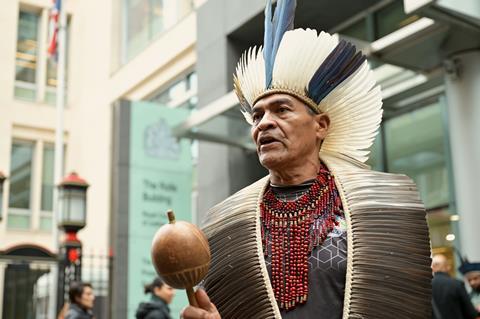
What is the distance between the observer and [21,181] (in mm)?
22141

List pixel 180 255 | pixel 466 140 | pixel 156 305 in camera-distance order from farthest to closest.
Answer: pixel 466 140
pixel 156 305
pixel 180 255

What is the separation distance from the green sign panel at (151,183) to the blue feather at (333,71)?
9.85 metres

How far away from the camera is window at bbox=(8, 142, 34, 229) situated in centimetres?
2177

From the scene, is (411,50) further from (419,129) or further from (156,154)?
(156,154)

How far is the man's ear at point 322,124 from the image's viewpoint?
2.52m

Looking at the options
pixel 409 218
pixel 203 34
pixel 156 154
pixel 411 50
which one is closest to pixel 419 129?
pixel 411 50

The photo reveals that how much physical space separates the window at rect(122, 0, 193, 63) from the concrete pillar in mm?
7755

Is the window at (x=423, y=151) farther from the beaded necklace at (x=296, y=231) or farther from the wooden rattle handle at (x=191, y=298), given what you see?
the wooden rattle handle at (x=191, y=298)

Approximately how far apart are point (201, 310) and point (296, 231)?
1.68ft

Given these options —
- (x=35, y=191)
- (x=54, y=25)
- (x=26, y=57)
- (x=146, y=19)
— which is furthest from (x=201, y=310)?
(x=26, y=57)

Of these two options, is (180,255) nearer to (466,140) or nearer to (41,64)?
(466,140)

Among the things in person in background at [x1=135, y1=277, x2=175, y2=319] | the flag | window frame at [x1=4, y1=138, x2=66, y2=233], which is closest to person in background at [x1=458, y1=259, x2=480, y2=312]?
person in background at [x1=135, y1=277, x2=175, y2=319]

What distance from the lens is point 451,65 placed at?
8.48 metres

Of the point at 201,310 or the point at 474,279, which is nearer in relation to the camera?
the point at 201,310
